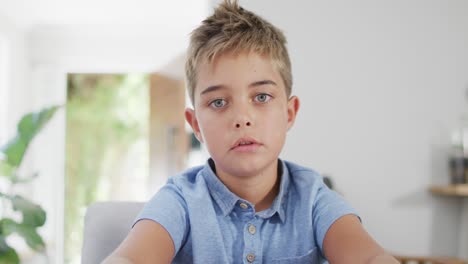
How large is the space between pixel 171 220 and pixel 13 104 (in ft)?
11.3

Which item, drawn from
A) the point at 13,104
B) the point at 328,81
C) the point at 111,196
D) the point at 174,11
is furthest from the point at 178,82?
the point at 111,196

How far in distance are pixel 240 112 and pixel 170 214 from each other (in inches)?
8.2

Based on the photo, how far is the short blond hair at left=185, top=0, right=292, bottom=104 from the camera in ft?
3.13

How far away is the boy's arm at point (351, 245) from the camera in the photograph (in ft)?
2.61

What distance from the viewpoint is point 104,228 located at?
964 mm

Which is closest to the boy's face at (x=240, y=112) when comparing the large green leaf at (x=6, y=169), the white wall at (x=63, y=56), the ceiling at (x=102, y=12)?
the large green leaf at (x=6, y=169)

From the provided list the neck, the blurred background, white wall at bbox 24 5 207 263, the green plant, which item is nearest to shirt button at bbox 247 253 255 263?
the neck

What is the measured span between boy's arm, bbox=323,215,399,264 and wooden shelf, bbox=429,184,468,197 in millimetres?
1853

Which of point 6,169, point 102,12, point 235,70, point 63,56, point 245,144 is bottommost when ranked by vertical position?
point 6,169

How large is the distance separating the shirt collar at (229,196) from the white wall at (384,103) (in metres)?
1.65

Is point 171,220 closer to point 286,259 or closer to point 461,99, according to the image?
point 286,259

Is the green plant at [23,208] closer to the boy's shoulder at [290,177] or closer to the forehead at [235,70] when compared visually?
the boy's shoulder at [290,177]

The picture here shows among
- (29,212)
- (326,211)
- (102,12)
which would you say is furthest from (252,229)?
(102,12)

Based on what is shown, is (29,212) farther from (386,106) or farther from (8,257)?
(386,106)
